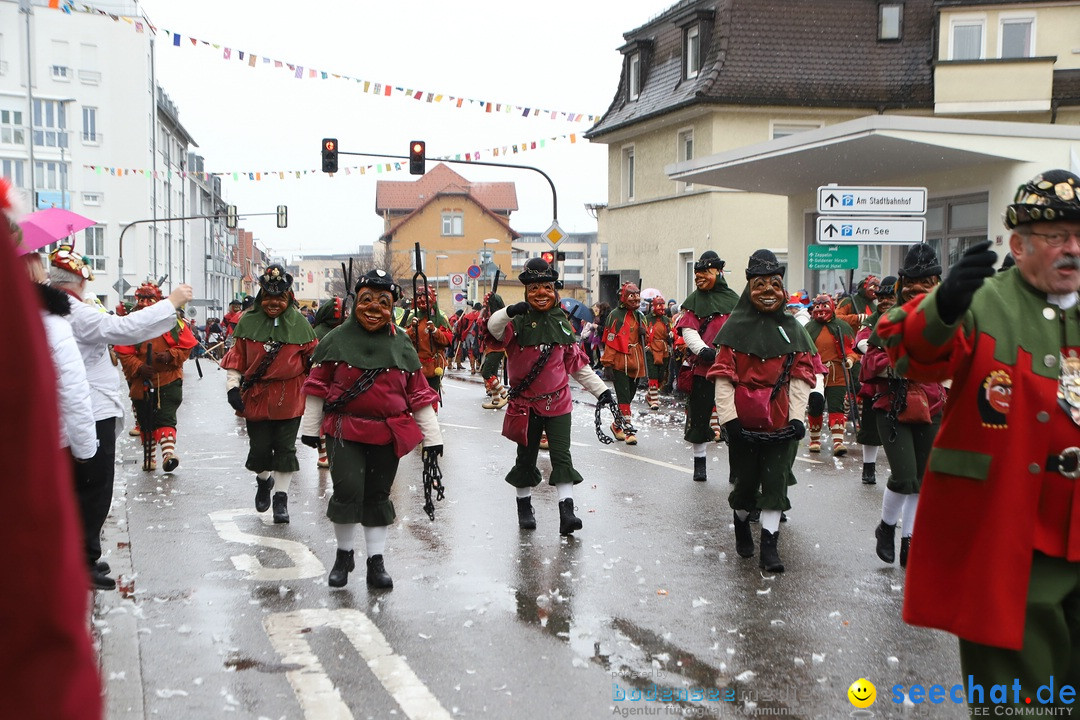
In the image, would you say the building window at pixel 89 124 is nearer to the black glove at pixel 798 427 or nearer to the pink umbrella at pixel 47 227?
the black glove at pixel 798 427

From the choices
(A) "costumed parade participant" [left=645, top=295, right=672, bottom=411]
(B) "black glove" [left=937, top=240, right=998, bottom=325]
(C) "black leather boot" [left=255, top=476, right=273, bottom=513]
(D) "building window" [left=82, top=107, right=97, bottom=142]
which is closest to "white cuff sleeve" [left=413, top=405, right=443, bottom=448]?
(C) "black leather boot" [left=255, top=476, right=273, bottom=513]

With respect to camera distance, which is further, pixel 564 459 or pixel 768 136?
pixel 768 136

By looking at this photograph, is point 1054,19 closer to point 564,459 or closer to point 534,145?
point 534,145

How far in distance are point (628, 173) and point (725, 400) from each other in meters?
30.1

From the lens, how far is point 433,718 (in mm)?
4684

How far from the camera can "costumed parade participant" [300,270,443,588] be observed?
6.86 m

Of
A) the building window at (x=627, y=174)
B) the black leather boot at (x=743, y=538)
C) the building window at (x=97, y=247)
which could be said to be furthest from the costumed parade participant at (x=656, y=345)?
the building window at (x=97, y=247)

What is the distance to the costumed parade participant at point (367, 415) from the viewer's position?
6855 millimetres

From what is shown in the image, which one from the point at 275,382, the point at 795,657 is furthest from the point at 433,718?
the point at 275,382

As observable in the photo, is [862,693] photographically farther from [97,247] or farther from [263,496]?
[97,247]

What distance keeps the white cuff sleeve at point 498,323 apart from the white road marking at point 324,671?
2912 millimetres

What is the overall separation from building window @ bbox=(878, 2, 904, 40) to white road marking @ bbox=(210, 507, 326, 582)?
1080 inches

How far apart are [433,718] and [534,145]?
2576 centimetres

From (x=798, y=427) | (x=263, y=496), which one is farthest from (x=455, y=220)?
(x=798, y=427)
